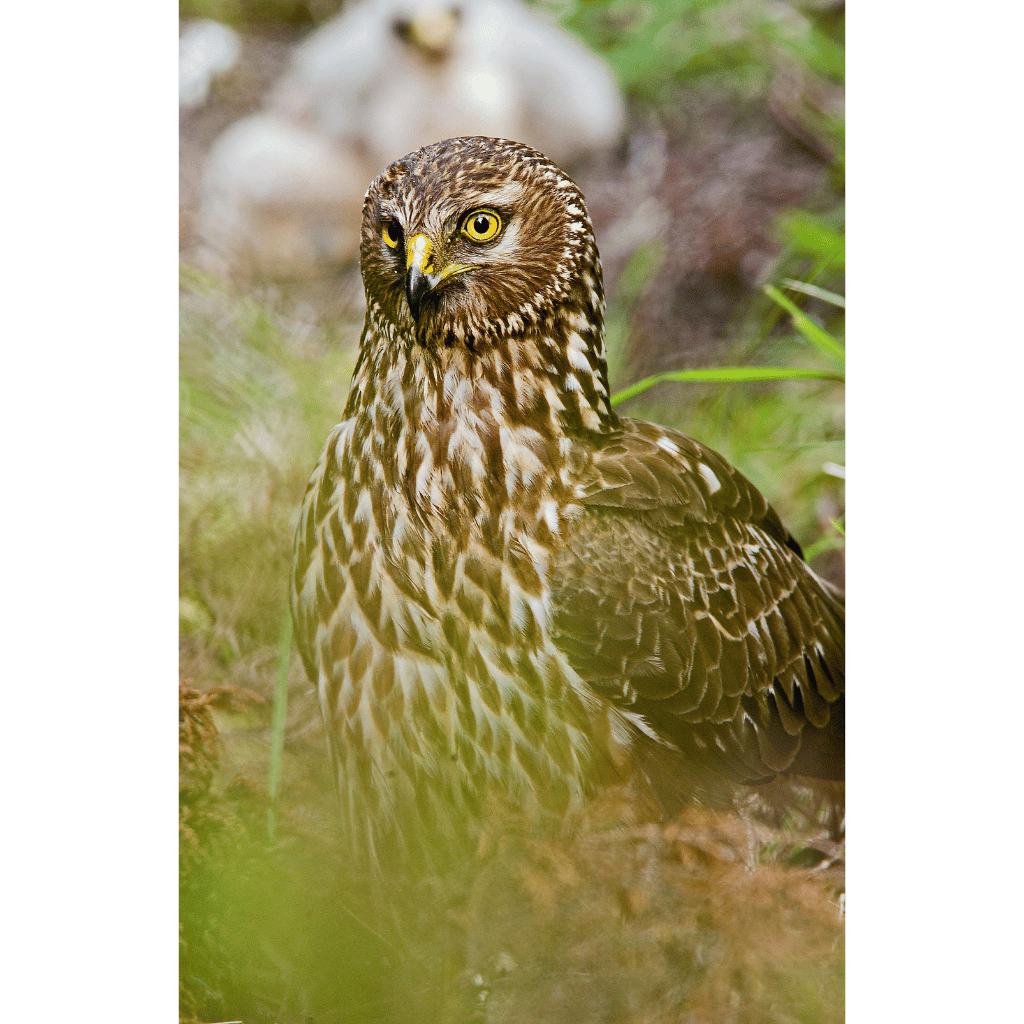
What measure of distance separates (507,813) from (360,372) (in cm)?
104

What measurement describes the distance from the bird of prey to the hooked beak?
0.04m

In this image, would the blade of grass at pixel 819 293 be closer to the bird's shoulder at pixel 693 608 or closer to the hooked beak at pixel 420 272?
the bird's shoulder at pixel 693 608

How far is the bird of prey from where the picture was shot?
112 inches

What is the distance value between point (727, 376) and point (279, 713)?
1.30 m

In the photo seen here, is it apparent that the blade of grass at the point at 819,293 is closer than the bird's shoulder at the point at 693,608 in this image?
No

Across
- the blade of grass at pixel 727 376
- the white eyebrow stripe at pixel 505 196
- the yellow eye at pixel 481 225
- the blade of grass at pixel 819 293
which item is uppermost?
the white eyebrow stripe at pixel 505 196

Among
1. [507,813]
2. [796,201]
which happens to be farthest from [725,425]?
[507,813]

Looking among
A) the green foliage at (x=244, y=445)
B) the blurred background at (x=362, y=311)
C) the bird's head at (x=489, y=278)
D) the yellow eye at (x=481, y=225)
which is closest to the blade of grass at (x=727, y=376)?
the blurred background at (x=362, y=311)

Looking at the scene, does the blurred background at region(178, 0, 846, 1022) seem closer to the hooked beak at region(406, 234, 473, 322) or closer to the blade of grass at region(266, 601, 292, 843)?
the blade of grass at region(266, 601, 292, 843)

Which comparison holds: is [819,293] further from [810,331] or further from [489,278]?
[489,278]

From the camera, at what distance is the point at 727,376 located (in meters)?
3.07

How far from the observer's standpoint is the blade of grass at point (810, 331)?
10.0ft

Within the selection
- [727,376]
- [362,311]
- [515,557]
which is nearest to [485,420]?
[515,557]

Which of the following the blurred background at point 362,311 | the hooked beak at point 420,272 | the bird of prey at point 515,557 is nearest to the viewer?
the hooked beak at point 420,272
